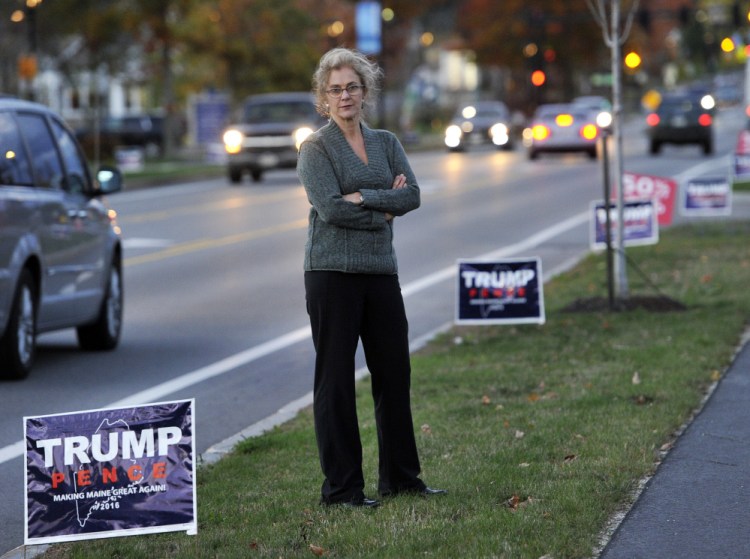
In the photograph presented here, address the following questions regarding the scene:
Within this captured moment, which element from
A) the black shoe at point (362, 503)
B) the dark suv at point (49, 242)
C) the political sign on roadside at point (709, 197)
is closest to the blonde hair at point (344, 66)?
the black shoe at point (362, 503)

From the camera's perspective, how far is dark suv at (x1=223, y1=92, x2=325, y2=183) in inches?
1422

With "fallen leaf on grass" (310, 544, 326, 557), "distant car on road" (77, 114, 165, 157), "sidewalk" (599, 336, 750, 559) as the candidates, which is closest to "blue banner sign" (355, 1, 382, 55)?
"distant car on road" (77, 114, 165, 157)

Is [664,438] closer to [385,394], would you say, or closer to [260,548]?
[385,394]

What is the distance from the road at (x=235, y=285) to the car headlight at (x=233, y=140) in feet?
3.15

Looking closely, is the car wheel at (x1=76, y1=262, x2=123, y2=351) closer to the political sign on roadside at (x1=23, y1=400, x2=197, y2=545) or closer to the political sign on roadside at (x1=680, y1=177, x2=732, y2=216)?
the political sign on roadside at (x1=23, y1=400, x2=197, y2=545)

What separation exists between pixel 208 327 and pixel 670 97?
3612 centimetres

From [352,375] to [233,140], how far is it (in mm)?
29883

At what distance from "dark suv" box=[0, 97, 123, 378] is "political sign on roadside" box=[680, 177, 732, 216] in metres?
9.22

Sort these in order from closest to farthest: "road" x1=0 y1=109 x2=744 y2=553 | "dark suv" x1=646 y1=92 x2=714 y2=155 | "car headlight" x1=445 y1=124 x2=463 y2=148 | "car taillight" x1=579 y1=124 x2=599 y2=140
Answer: "road" x1=0 y1=109 x2=744 y2=553 → "car headlight" x1=445 y1=124 x2=463 y2=148 → "car taillight" x1=579 y1=124 x2=599 y2=140 → "dark suv" x1=646 y1=92 x2=714 y2=155

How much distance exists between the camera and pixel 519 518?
5.97 m

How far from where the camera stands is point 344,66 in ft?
20.3

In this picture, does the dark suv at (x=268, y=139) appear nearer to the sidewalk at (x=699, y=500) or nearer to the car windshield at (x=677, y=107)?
the car windshield at (x=677, y=107)

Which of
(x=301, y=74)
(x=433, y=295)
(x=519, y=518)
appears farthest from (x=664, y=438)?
(x=301, y=74)

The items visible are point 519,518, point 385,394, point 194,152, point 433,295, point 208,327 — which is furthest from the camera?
point 194,152
